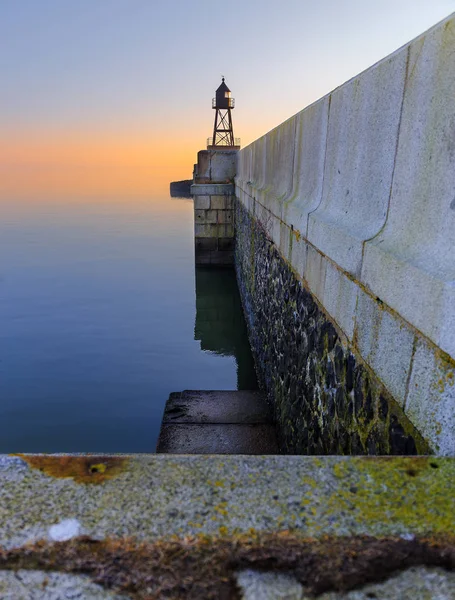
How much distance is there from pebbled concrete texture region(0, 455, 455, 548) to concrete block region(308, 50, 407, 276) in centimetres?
109

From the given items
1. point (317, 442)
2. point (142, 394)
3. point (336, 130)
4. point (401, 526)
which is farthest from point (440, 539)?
point (142, 394)

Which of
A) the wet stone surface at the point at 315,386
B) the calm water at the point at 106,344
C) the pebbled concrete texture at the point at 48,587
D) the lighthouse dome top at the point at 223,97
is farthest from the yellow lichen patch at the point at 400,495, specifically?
the lighthouse dome top at the point at 223,97

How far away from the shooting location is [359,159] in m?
2.21

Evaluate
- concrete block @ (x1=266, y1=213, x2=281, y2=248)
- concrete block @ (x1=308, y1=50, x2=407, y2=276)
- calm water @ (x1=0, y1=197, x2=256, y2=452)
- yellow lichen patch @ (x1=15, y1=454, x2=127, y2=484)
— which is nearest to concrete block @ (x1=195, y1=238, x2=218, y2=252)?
calm water @ (x1=0, y1=197, x2=256, y2=452)

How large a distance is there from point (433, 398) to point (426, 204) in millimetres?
659

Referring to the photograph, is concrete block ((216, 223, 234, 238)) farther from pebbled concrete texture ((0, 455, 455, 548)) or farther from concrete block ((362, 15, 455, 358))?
pebbled concrete texture ((0, 455, 455, 548))

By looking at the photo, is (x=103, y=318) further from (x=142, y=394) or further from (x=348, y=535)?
(x=348, y=535)

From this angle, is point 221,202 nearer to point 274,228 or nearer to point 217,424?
point 274,228

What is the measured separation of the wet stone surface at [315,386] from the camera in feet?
5.85

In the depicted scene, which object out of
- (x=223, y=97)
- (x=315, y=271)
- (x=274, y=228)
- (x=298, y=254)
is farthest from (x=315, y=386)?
(x=223, y=97)

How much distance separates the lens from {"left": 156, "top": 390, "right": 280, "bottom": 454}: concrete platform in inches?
163

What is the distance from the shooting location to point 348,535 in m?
1.00

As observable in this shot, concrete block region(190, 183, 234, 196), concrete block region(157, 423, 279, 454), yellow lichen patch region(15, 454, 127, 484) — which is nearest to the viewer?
yellow lichen patch region(15, 454, 127, 484)

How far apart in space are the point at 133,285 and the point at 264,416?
891 cm
